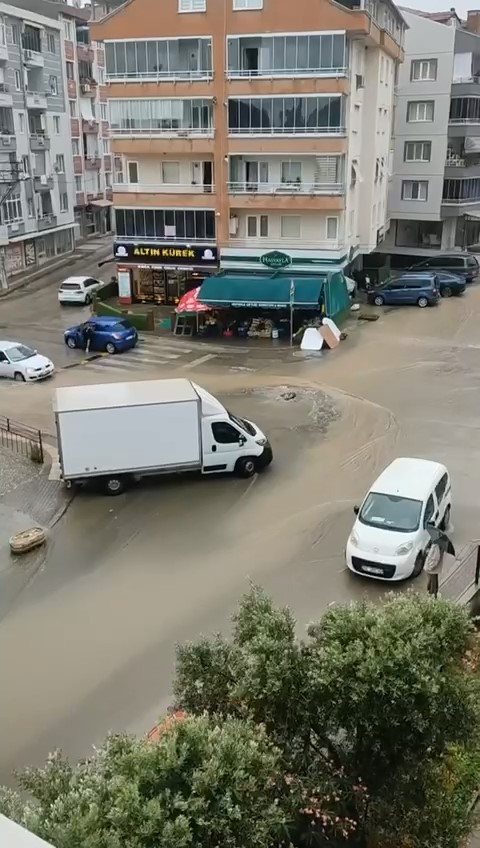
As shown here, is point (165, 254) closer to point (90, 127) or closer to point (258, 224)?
point (258, 224)

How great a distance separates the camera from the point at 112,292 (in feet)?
142

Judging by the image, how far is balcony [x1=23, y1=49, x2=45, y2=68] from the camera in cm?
5050

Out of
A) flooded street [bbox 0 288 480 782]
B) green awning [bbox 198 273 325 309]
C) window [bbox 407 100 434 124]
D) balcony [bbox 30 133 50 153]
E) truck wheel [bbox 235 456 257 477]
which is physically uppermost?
window [bbox 407 100 434 124]

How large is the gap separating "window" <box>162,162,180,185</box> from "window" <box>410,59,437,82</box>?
20546 millimetres

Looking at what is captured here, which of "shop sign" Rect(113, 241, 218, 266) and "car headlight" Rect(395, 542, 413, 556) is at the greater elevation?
"shop sign" Rect(113, 241, 218, 266)

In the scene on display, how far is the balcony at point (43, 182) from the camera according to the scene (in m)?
52.9

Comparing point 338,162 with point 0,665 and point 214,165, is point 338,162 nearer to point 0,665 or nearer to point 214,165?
point 214,165

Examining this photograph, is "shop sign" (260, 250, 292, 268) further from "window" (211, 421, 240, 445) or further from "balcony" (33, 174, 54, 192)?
"balcony" (33, 174, 54, 192)

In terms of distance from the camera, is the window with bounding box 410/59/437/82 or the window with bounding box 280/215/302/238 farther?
the window with bounding box 410/59/437/82

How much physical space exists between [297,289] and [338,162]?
22.8 feet

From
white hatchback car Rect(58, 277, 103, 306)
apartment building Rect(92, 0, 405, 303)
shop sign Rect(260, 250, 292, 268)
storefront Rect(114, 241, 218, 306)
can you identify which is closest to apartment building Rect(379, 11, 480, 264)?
apartment building Rect(92, 0, 405, 303)

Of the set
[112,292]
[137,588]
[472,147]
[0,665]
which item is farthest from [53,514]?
[472,147]

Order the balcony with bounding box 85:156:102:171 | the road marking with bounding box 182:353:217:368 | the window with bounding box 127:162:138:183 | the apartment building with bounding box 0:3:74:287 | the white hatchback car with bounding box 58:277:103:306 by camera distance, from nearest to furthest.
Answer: the road marking with bounding box 182:353:217:368 → the window with bounding box 127:162:138:183 → the white hatchback car with bounding box 58:277:103:306 → the apartment building with bounding box 0:3:74:287 → the balcony with bounding box 85:156:102:171

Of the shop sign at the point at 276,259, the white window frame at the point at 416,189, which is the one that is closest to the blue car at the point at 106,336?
the shop sign at the point at 276,259
